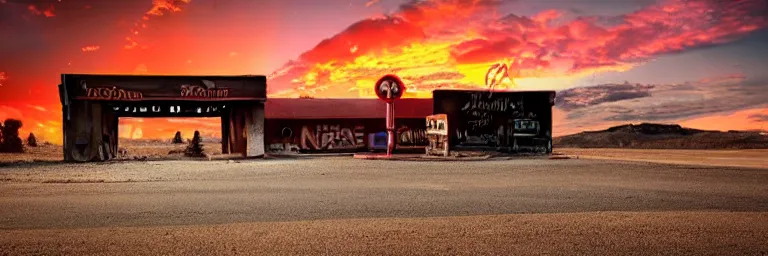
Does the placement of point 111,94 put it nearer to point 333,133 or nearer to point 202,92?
point 202,92

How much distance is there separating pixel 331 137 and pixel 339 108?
232 centimetres

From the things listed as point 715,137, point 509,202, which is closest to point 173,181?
point 509,202

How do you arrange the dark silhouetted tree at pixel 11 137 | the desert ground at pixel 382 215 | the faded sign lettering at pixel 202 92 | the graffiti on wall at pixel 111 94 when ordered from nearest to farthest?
1. the desert ground at pixel 382 215
2. the graffiti on wall at pixel 111 94
3. the faded sign lettering at pixel 202 92
4. the dark silhouetted tree at pixel 11 137

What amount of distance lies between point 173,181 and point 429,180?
333 inches

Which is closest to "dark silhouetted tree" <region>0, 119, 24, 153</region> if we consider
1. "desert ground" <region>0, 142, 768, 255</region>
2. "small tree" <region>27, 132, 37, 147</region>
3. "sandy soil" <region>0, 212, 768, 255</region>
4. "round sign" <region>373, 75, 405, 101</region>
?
"small tree" <region>27, 132, 37, 147</region>

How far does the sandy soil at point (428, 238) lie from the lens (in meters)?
8.92

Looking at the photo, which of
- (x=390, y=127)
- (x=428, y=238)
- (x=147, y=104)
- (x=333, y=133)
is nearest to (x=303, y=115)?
(x=333, y=133)

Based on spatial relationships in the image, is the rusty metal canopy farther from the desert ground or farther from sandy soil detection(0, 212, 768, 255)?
sandy soil detection(0, 212, 768, 255)

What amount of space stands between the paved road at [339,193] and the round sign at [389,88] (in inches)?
449

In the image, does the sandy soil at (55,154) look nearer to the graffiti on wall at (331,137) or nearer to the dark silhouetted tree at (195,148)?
the dark silhouetted tree at (195,148)

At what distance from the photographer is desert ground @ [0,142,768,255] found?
9266 millimetres

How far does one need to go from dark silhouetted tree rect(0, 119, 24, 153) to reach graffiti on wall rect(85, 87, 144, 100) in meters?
15.5

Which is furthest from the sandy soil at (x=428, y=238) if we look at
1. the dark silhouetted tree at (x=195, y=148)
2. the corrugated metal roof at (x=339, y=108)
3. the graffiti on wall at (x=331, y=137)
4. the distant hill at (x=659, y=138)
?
the distant hill at (x=659, y=138)

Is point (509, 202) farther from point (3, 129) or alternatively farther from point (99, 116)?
point (3, 129)
